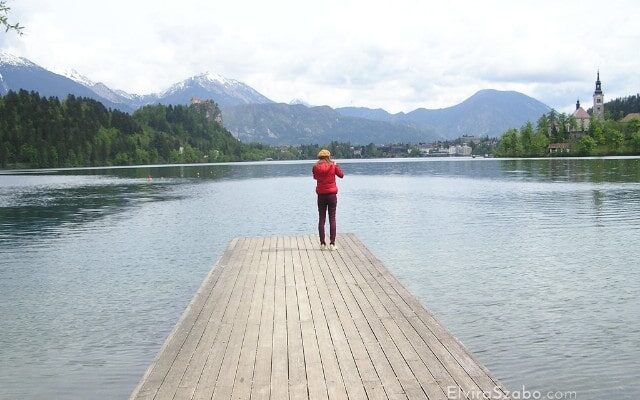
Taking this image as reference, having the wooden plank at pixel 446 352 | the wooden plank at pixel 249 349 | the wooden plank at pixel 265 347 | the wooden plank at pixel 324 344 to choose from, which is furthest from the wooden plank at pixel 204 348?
the wooden plank at pixel 446 352

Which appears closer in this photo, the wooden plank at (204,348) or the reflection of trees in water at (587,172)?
the wooden plank at (204,348)

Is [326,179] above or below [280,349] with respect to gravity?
above

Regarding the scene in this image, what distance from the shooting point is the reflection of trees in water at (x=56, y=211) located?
3506 centimetres

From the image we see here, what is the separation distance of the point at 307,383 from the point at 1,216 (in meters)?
41.8

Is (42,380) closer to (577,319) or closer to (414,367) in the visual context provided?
(414,367)

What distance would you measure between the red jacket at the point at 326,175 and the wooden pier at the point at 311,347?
143 inches

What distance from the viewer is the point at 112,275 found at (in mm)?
20578

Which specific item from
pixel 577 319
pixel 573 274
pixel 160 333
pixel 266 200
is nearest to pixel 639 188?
pixel 266 200

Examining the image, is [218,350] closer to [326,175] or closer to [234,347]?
[234,347]

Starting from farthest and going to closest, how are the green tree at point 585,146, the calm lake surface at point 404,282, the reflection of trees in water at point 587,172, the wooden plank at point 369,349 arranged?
the green tree at point 585,146
the reflection of trees in water at point 587,172
the calm lake surface at point 404,282
the wooden plank at point 369,349

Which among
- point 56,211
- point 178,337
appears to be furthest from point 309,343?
point 56,211

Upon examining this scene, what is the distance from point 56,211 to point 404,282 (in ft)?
118

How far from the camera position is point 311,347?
8.82 m

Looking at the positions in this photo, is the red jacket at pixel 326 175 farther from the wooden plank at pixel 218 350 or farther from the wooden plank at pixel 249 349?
the wooden plank at pixel 218 350
